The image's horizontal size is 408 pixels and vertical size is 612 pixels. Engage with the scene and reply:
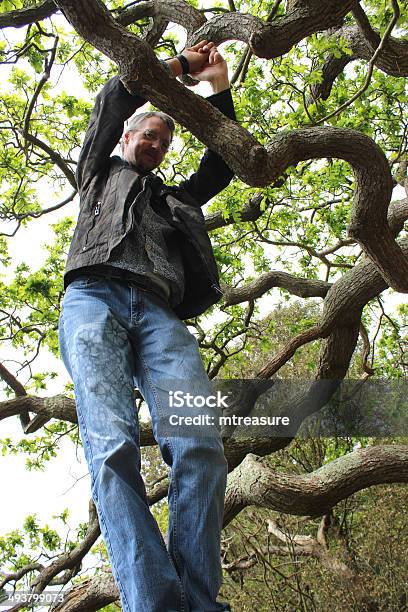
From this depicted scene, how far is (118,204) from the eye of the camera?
2359mm

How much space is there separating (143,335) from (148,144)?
0.89 m

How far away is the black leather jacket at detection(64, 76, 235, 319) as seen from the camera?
2.32m

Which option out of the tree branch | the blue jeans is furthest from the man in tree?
the tree branch

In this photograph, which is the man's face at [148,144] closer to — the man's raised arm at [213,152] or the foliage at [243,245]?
the man's raised arm at [213,152]

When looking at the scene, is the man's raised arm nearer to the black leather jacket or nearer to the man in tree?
the man in tree

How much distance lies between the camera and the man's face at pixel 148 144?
2658 millimetres

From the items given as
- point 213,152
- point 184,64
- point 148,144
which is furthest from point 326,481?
point 184,64

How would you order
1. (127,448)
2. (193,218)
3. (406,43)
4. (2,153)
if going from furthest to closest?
1. (2,153)
2. (406,43)
3. (193,218)
4. (127,448)

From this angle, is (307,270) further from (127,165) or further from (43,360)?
(127,165)

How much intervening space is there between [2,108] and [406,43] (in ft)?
11.4

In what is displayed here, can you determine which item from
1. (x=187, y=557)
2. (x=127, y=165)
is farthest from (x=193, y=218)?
(x=187, y=557)

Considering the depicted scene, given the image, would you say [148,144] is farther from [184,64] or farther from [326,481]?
[326,481]

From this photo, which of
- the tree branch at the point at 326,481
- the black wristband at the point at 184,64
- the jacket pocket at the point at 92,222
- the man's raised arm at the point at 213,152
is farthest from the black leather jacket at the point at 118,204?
the tree branch at the point at 326,481

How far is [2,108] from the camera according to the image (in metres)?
5.87
